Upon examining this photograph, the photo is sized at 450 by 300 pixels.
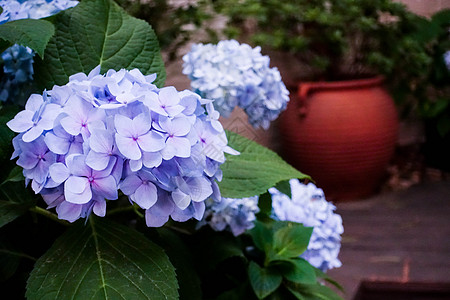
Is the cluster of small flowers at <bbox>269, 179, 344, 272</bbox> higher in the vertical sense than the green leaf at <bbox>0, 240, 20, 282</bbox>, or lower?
lower

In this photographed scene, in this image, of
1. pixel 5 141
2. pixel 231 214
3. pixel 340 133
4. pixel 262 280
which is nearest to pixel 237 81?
pixel 231 214

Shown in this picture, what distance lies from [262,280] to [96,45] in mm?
422

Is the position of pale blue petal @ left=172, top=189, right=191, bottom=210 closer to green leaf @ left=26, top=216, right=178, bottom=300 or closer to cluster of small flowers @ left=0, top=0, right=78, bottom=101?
green leaf @ left=26, top=216, right=178, bottom=300

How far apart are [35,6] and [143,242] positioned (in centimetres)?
41

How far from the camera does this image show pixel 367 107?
3676 millimetres

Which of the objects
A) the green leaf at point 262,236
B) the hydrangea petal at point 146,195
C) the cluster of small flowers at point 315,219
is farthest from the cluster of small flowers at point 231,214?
the hydrangea petal at point 146,195

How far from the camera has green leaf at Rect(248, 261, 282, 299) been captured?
0.92m

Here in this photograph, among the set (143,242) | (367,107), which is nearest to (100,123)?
(143,242)

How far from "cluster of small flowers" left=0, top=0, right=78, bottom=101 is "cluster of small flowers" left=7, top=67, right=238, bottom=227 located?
0.24 m

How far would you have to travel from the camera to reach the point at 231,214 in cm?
96

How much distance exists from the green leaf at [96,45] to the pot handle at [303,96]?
291cm

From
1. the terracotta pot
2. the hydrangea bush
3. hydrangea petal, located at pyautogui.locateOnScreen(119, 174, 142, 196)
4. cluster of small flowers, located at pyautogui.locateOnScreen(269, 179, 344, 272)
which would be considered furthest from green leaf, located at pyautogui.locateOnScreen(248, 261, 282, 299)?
the terracotta pot

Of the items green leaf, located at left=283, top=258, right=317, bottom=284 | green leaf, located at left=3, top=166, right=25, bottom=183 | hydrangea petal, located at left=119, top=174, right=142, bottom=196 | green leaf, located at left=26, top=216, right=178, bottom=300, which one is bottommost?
green leaf, located at left=283, top=258, right=317, bottom=284

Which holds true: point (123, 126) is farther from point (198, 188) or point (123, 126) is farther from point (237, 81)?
point (237, 81)
